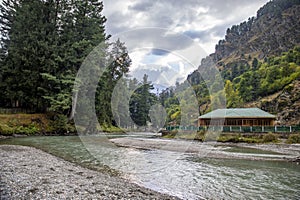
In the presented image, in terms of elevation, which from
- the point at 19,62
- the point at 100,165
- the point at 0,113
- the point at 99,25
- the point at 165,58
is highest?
the point at 99,25

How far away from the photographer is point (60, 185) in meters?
7.94

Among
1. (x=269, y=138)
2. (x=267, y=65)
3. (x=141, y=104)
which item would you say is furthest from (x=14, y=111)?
(x=267, y=65)

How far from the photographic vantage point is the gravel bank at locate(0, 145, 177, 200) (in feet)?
22.7

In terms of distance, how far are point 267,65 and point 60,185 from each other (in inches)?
3195

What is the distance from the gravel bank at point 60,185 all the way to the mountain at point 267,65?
93.1ft

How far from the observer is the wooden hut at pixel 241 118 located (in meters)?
33.3

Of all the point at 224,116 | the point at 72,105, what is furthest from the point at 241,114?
the point at 72,105

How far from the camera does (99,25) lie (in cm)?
4372

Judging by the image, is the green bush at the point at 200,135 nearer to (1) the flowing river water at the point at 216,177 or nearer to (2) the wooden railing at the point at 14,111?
(1) the flowing river water at the point at 216,177

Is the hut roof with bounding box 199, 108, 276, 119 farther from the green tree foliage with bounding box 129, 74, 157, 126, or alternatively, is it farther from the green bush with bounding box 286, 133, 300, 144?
the green tree foliage with bounding box 129, 74, 157, 126

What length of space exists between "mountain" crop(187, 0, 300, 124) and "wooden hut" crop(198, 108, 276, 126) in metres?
8.84

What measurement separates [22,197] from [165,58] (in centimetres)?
1577

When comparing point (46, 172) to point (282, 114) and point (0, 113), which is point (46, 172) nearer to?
point (0, 113)

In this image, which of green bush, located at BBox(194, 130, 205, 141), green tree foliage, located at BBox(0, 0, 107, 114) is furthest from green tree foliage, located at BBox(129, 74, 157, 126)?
green bush, located at BBox(194, 130, 205, 141)
